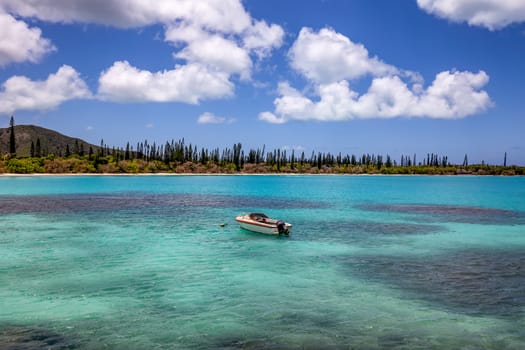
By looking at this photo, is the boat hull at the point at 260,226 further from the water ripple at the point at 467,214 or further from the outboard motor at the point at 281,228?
the water ripple at the point at 467,214

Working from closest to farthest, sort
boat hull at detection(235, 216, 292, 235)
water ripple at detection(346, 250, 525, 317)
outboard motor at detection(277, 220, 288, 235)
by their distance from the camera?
water ripple at detection(346, 250, 525, 317)
outboard motor at detection(277, 220, 288, 235)
boat hull at detection(235, 216, 292, 235)

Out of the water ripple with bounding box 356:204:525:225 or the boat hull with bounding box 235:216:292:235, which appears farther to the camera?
the water ripple with bounding box 356:204:525:225

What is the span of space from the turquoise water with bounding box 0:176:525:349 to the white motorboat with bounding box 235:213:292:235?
861 millimetres

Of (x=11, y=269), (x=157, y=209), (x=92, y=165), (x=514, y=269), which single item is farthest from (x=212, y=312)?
(x=92, y=165)

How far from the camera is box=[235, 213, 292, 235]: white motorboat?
102ft

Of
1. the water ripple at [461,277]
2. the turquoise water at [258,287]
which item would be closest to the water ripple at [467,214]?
the turquoise water at [258,287]

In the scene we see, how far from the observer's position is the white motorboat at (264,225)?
102ft

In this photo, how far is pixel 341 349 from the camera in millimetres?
11719

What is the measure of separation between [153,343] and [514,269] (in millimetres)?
18009

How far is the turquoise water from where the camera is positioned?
12633mm

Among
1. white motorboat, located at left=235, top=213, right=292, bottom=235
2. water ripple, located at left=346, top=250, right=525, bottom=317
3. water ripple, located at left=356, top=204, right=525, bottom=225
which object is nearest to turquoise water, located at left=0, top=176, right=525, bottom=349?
water ripple, located at left=346, top=250, right=525, bottom=317

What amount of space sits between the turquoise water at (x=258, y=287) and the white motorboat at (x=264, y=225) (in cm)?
86

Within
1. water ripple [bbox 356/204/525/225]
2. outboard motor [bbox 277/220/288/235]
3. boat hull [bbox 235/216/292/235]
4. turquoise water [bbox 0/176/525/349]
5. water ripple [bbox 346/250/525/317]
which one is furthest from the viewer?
water ripple [bbox 356/204/525/225]

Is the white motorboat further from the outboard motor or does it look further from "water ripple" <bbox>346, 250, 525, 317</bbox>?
"water ripple" <bbox>346, 250, 525, 317</bbox>
